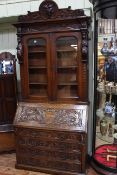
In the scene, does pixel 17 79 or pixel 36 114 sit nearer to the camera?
pixel 36 114

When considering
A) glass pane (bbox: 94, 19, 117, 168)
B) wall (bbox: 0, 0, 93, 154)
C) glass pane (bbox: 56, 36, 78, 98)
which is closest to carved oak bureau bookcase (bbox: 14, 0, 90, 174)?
glass pane (bbox: 56, 36, 78, 98)

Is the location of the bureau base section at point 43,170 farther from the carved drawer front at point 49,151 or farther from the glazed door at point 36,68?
the glazed door at point 36,68

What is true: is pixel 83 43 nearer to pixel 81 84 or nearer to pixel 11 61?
pixel 81 84

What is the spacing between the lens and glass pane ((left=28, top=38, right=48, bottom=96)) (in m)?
2.96

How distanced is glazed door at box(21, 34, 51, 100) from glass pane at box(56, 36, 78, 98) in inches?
6.2

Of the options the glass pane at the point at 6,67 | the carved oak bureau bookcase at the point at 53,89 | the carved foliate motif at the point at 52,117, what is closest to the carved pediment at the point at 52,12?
the carved oak bureau bookcase at the point at 53,89

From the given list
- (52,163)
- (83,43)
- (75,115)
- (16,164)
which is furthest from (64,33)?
(16,164)

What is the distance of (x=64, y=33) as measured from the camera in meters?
2.77

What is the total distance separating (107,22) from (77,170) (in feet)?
6.18

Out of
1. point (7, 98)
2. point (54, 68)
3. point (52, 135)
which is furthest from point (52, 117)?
point (7, 98)

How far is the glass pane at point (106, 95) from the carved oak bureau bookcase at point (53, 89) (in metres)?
0.20

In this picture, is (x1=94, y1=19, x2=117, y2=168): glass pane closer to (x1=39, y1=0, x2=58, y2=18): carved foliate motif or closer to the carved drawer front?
the carved drawer front

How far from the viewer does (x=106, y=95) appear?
2846mm

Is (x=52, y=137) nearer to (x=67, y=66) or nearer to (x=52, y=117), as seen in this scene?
(x=52, y=117)
